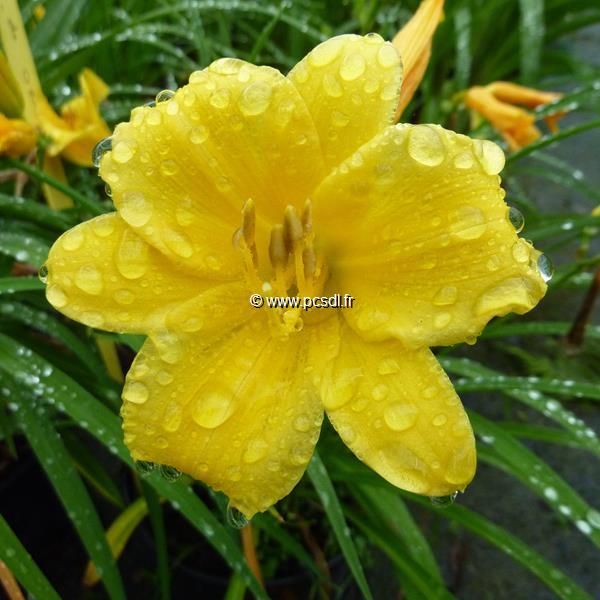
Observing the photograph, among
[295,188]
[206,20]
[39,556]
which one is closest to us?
[295,188]

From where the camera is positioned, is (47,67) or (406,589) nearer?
(406,589)

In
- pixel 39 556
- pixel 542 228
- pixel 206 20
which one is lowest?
pixel 39 556

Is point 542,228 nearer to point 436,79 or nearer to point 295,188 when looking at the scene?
point 295,188

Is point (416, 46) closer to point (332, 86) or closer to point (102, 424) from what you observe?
point (332, 86)

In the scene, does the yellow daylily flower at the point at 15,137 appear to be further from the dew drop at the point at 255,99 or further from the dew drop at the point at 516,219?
the dew drop at the point at 516,219

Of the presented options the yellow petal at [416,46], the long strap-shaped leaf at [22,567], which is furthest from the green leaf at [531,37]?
the long strap-shaped leaf at [22,567]

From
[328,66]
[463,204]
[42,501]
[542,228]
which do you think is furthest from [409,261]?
[42,501]

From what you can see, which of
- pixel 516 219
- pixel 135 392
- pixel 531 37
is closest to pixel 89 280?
pixel 135 392
